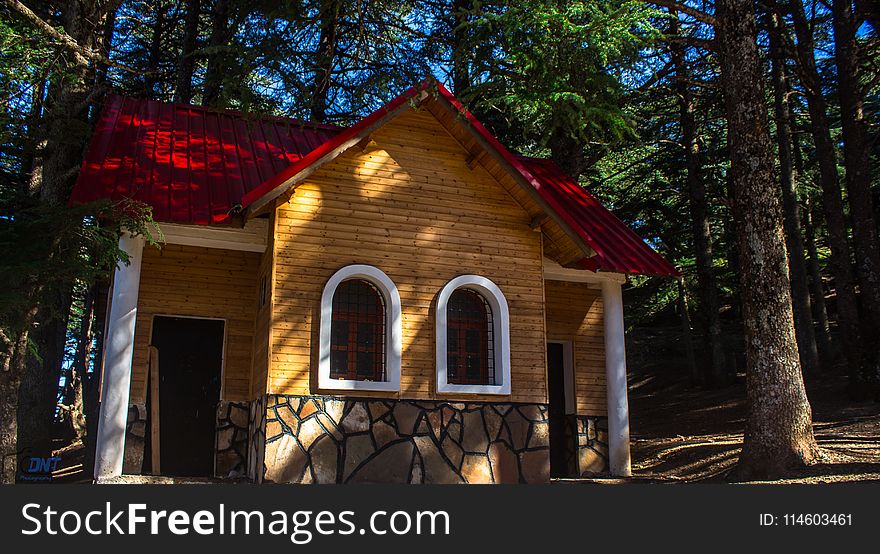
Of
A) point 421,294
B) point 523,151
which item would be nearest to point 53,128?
point 421,294

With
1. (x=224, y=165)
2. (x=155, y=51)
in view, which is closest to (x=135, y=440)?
(x=224, y=165)

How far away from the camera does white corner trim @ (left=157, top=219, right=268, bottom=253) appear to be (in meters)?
12.2

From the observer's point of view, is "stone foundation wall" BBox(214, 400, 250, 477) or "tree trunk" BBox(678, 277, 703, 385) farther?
"tree trunk" BBox(678, 277, 703, 385)

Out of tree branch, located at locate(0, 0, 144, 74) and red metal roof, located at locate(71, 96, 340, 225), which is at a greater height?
tree branch, located at locate(0, 0, 144, 74)

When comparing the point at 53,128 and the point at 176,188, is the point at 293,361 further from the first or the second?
the point at 53,128

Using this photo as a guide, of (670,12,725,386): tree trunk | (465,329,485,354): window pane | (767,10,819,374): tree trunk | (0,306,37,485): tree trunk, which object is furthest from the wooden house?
(670,12,725,386): tree trunk

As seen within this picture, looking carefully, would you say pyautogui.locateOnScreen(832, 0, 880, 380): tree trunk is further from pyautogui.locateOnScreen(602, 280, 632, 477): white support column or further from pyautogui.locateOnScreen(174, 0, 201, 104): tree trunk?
pyautogui.locateOnScreen(174, 0, 201, 104): tree trunk

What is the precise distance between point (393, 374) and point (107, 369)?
416 cm

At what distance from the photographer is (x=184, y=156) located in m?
13.6

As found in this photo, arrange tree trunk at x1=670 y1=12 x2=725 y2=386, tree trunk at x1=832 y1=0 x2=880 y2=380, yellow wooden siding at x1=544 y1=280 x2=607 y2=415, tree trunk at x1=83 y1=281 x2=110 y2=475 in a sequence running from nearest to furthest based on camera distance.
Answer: tree trunk at x1=83 y1=281 x2=110 y2=475 → yellow wooden siding at x1=544 y1=280 x2=607 y2=415 → tree trunk at x1=832 y1=0 x2=880 y2=380 → tree trunk at x1=670 y1=12 x2=725 y2=386

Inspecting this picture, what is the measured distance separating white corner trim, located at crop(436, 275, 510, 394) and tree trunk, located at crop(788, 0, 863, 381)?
9008 mm

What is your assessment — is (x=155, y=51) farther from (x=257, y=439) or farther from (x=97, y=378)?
(x=257, y=439)

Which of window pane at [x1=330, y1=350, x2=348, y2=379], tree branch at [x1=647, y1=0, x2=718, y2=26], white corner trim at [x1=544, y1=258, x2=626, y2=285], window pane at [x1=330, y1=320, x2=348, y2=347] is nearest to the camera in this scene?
window pane at [x1=330, y1=350, x2=348, y2=379]

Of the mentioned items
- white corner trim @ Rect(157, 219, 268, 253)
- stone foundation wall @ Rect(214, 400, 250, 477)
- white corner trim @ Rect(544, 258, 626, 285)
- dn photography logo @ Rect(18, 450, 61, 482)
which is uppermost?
white corner trim @ Rect(157, 219, 268, 253)
